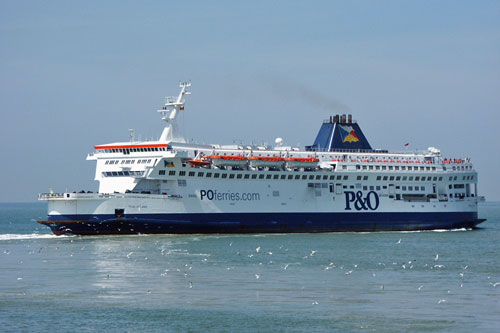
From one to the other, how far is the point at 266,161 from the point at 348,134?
10328 millimetres

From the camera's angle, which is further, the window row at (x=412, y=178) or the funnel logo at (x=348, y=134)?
the funnel logo at (x=348, y=134)

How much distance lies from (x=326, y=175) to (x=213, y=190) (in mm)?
9322

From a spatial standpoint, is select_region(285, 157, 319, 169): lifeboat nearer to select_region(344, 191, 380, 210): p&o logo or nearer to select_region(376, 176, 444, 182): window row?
select_region(344, 191, 380, 210): p&o logo

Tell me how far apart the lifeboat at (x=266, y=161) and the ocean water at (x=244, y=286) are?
8.91m

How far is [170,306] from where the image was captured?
2716cm

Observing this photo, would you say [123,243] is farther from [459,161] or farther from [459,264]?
[459,161]

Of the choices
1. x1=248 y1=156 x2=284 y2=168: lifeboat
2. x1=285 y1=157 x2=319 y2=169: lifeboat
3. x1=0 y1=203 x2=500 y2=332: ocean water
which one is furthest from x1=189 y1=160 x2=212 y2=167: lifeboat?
x1=0 y1=203 x2=500 y2=332: ocean water

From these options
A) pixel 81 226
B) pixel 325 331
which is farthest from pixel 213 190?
pixel 325 331

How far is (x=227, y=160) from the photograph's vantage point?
5591 centimetres

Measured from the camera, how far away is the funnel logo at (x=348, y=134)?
64938 mm

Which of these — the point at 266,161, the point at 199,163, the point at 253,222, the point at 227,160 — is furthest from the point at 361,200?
the point at 199,163

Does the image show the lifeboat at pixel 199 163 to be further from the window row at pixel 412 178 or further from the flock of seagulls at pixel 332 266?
the window row at pixel 412 178

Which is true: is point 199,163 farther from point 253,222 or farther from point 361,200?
point 361,200

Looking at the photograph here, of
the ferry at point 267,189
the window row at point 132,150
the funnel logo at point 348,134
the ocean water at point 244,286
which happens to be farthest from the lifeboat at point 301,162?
the ocean water at point 244,286
